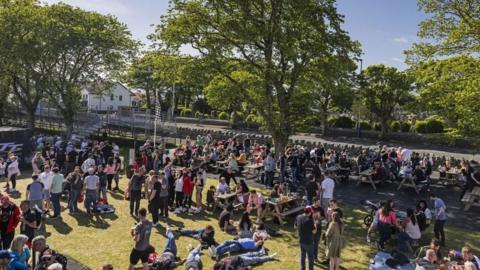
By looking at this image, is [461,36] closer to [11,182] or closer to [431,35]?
[431,35]

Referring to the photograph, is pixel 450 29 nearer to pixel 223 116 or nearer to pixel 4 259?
pixel 4 259

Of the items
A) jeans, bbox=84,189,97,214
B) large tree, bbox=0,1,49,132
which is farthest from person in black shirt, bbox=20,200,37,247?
large tree, bbox=0,1,49,132

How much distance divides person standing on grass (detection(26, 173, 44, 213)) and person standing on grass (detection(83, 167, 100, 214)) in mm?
1593

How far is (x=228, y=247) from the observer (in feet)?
36.9

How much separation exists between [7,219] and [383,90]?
39.2m

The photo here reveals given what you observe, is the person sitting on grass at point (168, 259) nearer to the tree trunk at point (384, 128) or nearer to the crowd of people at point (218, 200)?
the crowd of people at point (218, 200)

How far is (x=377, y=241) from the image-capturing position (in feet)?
42.7

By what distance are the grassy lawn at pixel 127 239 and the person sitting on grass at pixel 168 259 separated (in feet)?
1.76

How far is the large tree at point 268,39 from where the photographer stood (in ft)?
61.9

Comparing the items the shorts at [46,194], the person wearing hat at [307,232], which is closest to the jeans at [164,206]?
the shorts at [46,194]

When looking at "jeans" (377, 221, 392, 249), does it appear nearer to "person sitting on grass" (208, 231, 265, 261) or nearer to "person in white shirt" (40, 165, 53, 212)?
"person sitting on grass" (208, 231, 265, 261)

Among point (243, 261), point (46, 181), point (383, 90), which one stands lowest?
point (243, 261)

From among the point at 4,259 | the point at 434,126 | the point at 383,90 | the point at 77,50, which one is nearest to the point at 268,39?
the point at 4,259

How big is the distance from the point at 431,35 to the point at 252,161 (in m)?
11.2
